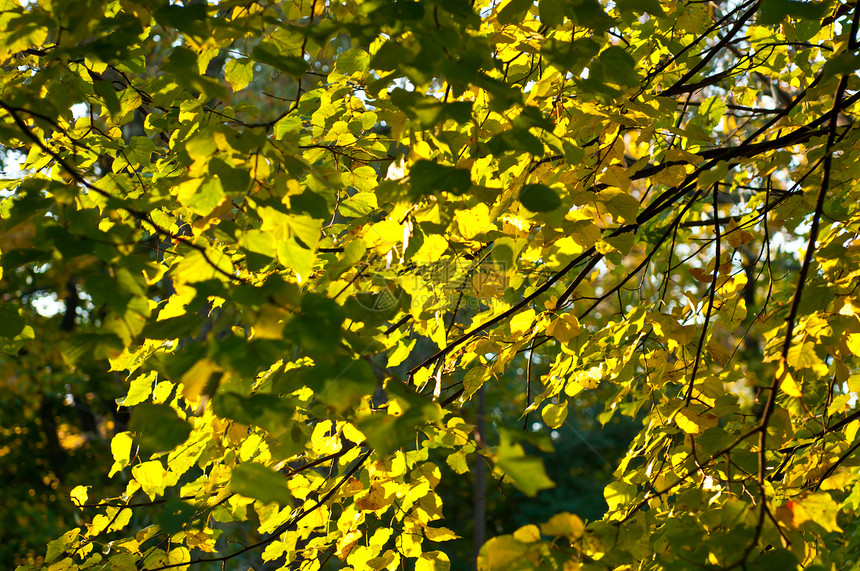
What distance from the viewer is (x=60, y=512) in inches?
360

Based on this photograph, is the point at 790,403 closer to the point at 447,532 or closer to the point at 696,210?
the point at 447,532

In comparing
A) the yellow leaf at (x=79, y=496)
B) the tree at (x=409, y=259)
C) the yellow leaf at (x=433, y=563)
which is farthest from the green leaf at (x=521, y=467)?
the yellow leaf at (x=79, y=496)

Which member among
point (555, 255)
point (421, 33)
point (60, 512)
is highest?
point (421, 33)

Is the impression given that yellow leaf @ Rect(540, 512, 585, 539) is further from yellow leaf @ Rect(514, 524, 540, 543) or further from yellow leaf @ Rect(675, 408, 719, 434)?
yellow leaf @ Rect(675, 408, 719, 434)

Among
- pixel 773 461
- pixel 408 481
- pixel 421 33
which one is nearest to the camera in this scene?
pixel 421 33

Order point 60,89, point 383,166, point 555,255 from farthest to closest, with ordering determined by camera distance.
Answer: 1. point 383,166
2. point 555,255
3. point 60,89

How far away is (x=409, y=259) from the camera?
4.16 feet

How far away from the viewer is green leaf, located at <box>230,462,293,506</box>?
965mm

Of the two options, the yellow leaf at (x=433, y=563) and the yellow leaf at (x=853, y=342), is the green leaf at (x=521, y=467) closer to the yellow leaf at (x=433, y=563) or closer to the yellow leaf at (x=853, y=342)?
the yellow leaf at (x=433, y=563)

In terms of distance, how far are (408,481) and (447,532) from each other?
223 millimetres

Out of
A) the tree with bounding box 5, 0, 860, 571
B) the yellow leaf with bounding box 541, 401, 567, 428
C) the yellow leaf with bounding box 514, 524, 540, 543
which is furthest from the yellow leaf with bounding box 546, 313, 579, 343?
the yellow leaf with bounding box 514, 524, 540, 543

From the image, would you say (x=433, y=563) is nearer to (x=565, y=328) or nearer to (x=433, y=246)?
(x=565, y=328)

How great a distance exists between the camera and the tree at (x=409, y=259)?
1021 mm

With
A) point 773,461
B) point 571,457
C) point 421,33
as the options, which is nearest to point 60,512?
point 571,457
